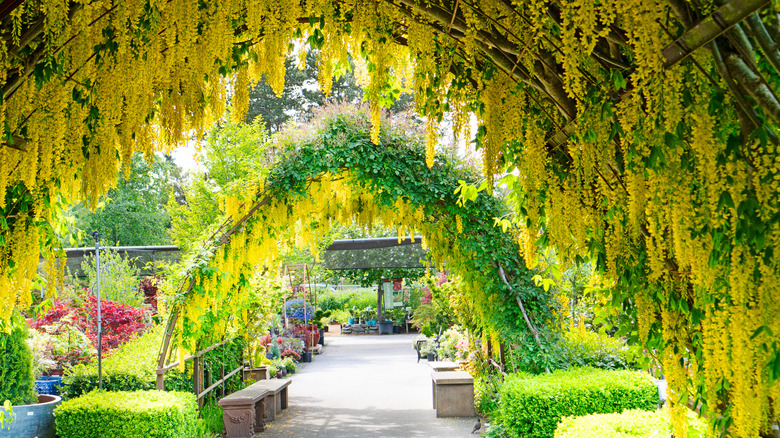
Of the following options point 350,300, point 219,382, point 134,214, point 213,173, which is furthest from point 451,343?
point 134,214

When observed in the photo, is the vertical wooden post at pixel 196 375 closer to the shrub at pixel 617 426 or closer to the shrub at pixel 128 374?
the shrub at pixel 128 374

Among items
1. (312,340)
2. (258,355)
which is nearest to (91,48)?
(258,355)

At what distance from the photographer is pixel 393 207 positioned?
20.1 feet

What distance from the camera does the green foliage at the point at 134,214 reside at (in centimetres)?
2177

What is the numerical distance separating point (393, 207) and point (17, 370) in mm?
3875

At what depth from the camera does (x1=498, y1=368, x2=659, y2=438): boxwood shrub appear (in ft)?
15.3

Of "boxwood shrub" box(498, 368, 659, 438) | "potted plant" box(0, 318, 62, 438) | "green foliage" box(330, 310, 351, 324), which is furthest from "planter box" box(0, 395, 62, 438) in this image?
"green foliage" box(330, 310, 351, 324)

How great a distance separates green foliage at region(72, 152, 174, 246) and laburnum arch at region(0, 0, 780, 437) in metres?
20.2

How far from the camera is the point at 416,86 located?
254 centimetres

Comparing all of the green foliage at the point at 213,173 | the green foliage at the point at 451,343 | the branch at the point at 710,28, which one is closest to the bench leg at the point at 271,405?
the green foliage at the point at 451,343

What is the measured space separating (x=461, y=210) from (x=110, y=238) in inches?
778

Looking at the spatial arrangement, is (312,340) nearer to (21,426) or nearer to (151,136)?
(21,426)

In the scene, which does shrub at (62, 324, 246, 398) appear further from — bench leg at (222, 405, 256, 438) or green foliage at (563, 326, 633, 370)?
green foliage at (563, 326, 633, 370)

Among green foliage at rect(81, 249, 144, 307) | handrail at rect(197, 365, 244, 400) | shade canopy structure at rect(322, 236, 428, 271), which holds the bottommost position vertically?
handrail at rect(197, 365, 244, 400)
